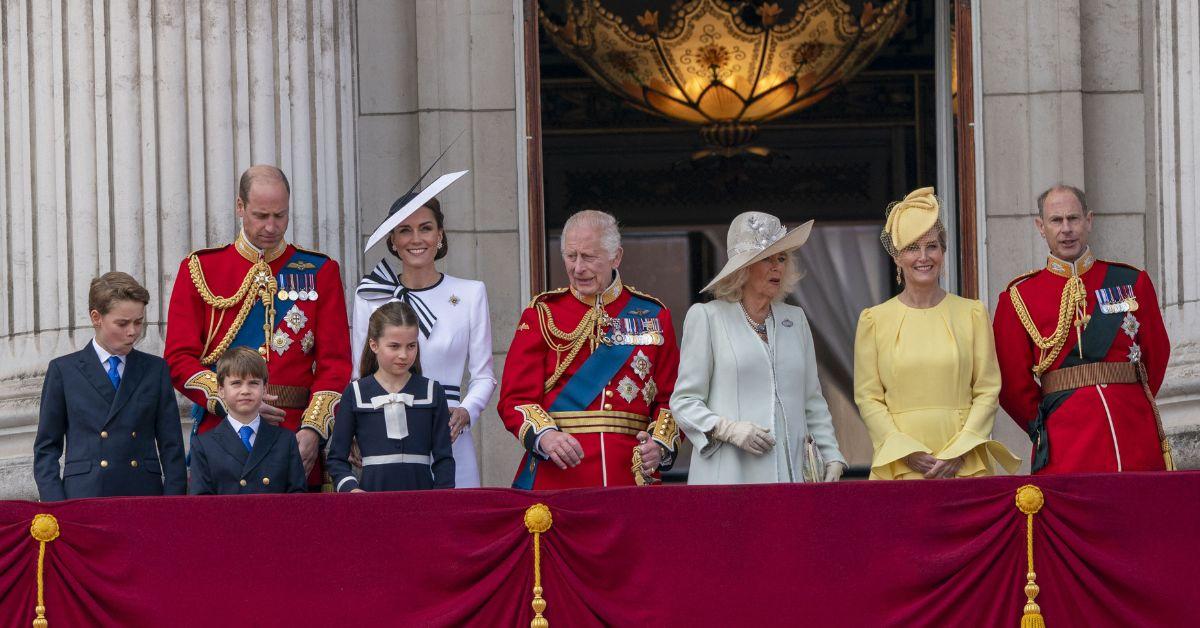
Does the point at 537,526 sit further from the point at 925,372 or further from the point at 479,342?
the point at 925,372

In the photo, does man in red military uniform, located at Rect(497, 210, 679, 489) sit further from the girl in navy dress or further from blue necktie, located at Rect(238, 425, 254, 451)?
blue necktie, located at Rect(238, 425, 254, 451)

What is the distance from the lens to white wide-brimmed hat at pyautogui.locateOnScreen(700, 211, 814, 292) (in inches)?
273

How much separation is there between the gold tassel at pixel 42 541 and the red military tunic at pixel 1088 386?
336 cm

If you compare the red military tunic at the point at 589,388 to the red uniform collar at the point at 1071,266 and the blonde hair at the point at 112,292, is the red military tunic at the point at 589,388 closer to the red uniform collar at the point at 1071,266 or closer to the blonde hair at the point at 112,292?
the blonde hair at the point at 112,292

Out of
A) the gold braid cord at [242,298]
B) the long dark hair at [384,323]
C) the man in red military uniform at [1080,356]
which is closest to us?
the long dark hair at [384,323]

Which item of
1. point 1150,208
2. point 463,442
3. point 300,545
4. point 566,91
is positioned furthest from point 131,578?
point 566,91

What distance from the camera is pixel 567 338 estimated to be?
7184 mm

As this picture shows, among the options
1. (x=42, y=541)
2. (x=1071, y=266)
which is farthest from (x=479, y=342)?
(x=1071, y=266)

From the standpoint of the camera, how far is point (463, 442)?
7.35m

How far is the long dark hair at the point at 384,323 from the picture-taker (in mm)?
6828

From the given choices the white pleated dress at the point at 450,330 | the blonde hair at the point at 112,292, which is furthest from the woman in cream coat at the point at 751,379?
the blonde hair at the point at 112,292

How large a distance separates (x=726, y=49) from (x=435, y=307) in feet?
17.6

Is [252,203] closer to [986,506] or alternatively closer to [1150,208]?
[986,506]

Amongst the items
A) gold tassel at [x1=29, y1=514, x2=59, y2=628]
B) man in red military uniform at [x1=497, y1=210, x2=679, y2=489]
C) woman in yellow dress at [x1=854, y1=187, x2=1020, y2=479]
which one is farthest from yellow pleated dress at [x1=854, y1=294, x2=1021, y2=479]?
gold tassel at [x1=29, y1=514, x2=59, y2=628]
